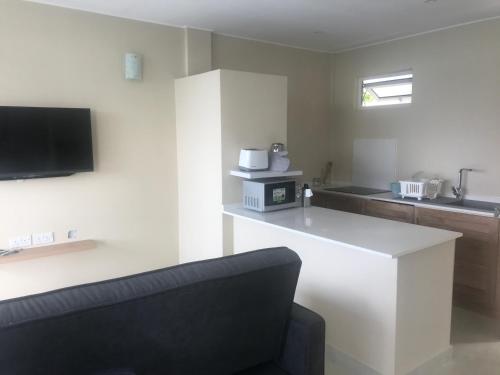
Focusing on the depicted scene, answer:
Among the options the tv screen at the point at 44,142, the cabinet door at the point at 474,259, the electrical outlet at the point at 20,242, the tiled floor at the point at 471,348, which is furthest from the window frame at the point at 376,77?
the electrical outlet at the point at 20,242

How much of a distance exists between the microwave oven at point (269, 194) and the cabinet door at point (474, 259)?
137 centimetres

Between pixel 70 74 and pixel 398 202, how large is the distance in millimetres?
3174

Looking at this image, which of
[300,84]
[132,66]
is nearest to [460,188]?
[300,84]

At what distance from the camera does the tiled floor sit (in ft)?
8.63

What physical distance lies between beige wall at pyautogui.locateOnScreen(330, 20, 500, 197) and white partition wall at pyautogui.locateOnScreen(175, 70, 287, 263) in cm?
156

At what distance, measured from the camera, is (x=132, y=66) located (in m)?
3.62

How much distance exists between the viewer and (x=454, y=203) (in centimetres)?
384

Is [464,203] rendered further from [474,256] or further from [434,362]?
[434,362]

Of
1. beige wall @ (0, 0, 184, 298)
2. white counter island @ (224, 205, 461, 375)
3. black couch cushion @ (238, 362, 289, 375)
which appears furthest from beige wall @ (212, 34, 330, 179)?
black couch cushion @ (238, 362, 289, 375)

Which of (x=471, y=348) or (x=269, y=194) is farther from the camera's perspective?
(x=269, y=194)

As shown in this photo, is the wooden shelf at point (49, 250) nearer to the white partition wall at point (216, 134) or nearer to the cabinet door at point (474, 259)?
the white partition wall at point (216, 134)

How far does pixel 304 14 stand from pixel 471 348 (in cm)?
294

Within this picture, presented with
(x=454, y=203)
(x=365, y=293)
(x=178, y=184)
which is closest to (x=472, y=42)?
(x=454, y=203)

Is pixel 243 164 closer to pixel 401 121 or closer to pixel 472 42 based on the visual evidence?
pixel 401 121
